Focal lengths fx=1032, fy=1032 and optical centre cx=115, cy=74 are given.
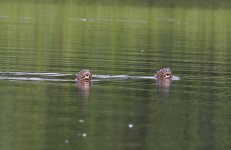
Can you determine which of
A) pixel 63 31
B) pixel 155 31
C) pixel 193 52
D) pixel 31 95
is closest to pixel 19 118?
pixel 31 95

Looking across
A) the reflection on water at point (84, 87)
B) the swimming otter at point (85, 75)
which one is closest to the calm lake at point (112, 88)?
the reflection on water at point (84, 87)

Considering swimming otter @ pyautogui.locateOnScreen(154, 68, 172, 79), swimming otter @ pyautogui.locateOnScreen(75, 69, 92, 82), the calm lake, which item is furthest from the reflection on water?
swimming otter @ pyautogui.locateOnScreen(154, 68, 172, 79)

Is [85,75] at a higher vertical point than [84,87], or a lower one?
higher

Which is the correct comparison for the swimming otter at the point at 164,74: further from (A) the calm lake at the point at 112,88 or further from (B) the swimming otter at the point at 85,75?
(B) the swimming otter at the point at 85,75

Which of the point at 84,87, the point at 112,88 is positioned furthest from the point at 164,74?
the point at 84,87

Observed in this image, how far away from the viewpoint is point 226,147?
28391mm

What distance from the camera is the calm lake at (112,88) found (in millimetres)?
29466

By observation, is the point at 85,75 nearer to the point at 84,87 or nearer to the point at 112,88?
the point at 84,87

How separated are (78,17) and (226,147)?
69.9m

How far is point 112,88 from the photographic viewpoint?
40.5 metres

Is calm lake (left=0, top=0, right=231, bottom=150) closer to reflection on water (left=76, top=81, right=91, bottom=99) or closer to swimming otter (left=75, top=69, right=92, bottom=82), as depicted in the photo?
reflection on water (left=76, top=81, right=91, bottom=99)

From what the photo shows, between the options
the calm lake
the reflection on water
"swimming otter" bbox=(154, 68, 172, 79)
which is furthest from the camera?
"swimming otter" bbox=(154, 68, 172, 79)

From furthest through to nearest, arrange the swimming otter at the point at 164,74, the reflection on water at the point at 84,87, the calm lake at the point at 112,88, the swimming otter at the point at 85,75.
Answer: the swimming otter at the point at 164,74 → the swimming otter at the point at 85,75 → the reflection on water at the point at 84,87 → the calm lake at the point at 112,88

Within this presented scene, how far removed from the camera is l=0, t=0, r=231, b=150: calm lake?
29.5 m
